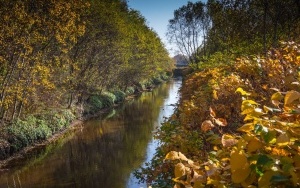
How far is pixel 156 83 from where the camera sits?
64.9 metres

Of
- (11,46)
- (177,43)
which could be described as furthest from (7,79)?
(177,43)

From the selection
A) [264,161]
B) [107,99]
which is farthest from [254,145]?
[107,99]

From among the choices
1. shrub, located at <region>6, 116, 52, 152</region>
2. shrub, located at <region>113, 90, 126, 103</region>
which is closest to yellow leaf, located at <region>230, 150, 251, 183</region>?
shrub, located at <region>6, 116, 52, 152</region>

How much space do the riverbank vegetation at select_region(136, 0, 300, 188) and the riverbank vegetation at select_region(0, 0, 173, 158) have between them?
8971 millimetres

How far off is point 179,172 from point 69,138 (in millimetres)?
19001

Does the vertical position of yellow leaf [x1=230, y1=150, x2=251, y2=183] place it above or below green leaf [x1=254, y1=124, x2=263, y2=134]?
below

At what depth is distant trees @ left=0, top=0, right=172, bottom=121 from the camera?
1583cm

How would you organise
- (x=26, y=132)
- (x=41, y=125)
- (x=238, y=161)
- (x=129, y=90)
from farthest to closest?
1. (x=129, y=90)
2. (x=41, y=125)
3. (x=26, y=132)
4. (x=238, y=161)

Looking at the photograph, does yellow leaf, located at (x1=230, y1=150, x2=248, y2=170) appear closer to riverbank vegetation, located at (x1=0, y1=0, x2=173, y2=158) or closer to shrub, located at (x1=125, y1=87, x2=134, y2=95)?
riverbank vegetation, located at (x1=0, y1=0, x2=173, y2=158)

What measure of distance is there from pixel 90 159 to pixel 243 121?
11.6m

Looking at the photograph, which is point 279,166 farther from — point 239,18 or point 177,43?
point 177,43

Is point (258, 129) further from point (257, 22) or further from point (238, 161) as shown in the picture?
point (257, 22)

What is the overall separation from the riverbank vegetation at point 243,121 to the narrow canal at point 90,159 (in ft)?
12.5

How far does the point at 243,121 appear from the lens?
607cm
